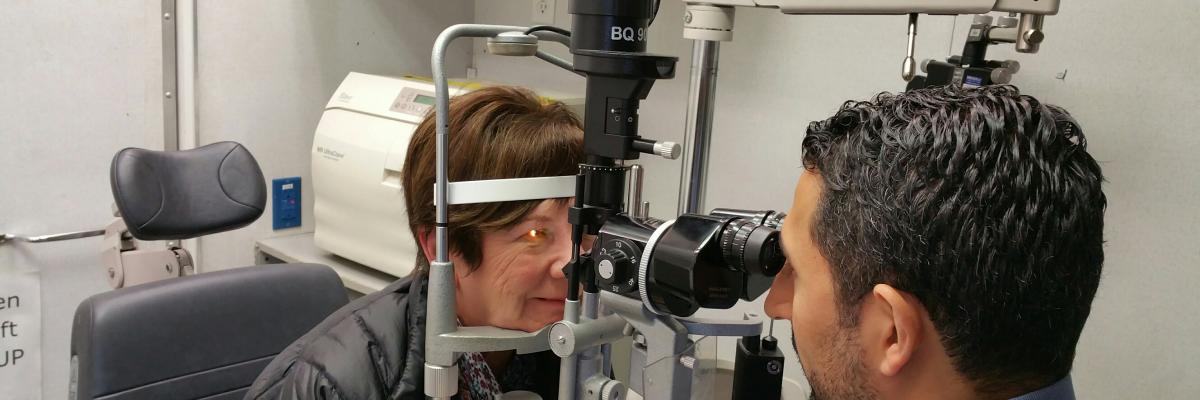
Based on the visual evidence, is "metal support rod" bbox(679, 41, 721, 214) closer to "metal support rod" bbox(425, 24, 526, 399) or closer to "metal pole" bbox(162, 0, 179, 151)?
"metal support rod" bbox(425, 24, 526, 399)

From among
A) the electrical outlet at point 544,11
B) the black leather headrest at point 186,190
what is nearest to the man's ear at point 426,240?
the black leather headrest at point 186,190

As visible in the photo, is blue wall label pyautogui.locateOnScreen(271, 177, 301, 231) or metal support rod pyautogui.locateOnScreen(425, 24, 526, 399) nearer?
metal support rod pyautogui.locateOnScreen(425, 24, 526, 399)

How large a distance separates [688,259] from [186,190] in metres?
1.35

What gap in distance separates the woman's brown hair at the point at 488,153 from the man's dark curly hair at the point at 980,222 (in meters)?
0.51

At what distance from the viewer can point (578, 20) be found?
800mm

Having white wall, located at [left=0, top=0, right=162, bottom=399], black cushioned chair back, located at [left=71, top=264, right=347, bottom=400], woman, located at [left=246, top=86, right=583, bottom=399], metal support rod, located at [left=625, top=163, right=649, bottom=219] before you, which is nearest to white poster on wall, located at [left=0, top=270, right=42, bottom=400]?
white wall, located at [left=0, top=0, right=162, bottom=399]

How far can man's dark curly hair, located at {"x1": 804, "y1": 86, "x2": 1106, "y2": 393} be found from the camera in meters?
0.67

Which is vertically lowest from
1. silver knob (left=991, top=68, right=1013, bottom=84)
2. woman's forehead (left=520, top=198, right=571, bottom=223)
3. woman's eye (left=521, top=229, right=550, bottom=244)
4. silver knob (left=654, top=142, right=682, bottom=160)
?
woman's eye (left=521, top=229, right=550, bottom=244)

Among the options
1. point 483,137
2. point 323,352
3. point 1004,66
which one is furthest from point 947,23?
point 323,352

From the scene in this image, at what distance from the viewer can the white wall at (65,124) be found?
81.3 inches

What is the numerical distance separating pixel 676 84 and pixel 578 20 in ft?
4.95

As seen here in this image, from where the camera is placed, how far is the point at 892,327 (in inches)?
28.4

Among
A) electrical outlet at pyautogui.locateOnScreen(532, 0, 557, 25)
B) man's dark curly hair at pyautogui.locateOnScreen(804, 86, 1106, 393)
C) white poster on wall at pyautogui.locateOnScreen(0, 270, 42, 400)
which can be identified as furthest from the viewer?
electrical outlet at pyautogui.locateOnScreen(532, 0, 557, 25)

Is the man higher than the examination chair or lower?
higher
